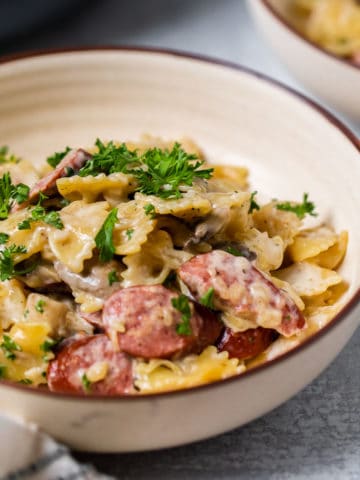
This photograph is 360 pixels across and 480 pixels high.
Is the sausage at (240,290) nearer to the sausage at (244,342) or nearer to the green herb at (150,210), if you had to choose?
the sausage at (244,342)

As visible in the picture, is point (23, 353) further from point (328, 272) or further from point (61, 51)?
A: point (61, 51)

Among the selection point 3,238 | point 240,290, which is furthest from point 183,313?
point 3,238

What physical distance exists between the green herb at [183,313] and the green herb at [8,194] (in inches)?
34.3

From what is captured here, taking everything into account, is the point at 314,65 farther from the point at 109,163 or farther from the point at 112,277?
the point at 112,277

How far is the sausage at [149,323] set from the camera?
3.08 metres

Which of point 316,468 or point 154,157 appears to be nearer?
point 316,468

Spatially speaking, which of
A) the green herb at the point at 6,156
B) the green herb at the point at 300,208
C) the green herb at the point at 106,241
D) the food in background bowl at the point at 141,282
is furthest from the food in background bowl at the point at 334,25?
the green herb at the point at 106,241

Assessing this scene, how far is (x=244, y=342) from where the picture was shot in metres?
3.26

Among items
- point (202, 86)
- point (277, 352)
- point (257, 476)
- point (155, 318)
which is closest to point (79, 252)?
point (155, 318)

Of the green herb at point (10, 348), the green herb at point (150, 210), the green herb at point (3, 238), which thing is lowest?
the green herb at point (10, 348)

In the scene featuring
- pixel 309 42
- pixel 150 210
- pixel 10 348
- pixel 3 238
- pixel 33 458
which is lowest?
pixel 33 458

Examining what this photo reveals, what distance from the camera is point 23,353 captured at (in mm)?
3240

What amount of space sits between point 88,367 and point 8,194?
36.8 inches

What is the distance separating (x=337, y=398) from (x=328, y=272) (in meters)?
0.55
